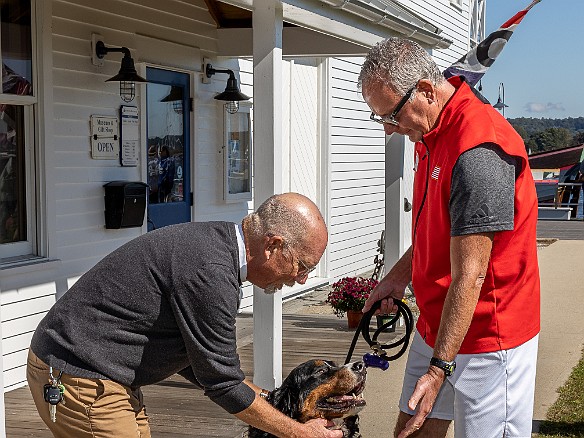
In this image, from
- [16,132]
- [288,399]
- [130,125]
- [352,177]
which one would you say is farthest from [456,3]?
[288,399]

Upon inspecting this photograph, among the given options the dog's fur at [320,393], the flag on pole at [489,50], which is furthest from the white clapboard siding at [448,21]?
the dog's fur at [320,393]

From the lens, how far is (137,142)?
820 centimetres

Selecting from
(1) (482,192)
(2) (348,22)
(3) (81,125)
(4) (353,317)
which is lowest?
(4) (353,317)

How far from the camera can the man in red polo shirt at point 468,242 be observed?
3.14 meters

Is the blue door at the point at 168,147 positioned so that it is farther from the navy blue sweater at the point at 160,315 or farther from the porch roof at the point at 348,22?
the navy blue sweater at the point at 160,315

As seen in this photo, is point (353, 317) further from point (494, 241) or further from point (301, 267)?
point (301, 267)

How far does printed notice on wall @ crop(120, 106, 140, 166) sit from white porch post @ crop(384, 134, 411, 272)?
2.44 meters

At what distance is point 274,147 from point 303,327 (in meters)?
3.67

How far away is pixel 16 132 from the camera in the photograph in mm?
6840

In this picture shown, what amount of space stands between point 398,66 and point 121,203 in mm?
4907

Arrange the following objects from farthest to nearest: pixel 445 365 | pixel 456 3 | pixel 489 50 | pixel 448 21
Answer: pixel 456 3
pixel 448 21
pixel 489 50
pixel 445 365

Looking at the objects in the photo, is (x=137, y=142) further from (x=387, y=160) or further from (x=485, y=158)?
(x=485, y=158)

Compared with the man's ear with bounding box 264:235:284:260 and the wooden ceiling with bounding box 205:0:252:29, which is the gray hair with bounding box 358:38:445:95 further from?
the wooden ceiling with bounding box 205:0:252:29

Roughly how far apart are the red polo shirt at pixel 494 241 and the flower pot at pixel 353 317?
5667 millimetres
